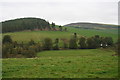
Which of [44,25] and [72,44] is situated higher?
[44,25]

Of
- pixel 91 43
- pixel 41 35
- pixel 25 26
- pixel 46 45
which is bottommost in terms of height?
pixel 46 45

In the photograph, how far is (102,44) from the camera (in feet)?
327

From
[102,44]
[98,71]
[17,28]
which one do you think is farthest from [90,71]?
[17,28]

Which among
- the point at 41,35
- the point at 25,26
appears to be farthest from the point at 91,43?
the point at 25,26

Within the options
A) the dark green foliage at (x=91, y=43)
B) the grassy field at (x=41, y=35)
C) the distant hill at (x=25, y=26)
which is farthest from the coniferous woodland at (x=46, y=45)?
the grassy field at (x=41, y=35)

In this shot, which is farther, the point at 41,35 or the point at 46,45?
the point at 41,35

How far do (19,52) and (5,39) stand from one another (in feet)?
98.4

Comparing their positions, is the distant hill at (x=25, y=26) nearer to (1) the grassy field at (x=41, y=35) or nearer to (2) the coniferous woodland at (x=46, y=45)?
(2) the coniferous woodland at (x=46, y=45)

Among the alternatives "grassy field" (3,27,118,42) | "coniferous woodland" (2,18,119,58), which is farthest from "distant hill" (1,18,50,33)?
"grassy field" (3,27,118,42)

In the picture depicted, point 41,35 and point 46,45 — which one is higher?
point 41,35

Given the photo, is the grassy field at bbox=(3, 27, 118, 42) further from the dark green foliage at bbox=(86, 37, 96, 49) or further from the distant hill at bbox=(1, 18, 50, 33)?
the dark green foliage at bbox=(86, 37, 96, 49)

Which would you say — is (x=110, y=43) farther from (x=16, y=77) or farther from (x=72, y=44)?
(x=16, y=77)

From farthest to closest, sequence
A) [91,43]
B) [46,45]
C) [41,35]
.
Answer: [41,35]
[91,43]
[46,45]

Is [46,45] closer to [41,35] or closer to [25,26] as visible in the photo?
[41,35]
